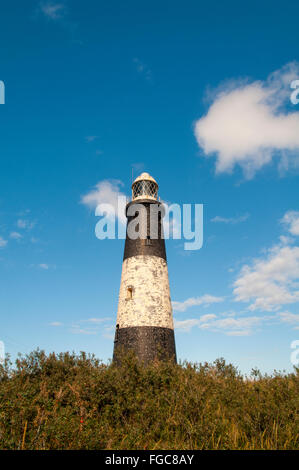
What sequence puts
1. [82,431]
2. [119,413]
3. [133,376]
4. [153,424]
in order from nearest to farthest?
[82,431], [153,424], [119,413], [133,376]

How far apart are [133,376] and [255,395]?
4.50 m

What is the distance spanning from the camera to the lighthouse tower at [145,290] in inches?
672

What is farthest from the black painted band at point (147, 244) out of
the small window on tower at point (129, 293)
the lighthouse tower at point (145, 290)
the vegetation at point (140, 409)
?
the vegetation at point (140, 409)

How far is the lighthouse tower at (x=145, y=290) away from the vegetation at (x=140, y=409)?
430 centimetres

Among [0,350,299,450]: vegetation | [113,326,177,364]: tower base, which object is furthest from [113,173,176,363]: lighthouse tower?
[0,350,299,450]: vegetation

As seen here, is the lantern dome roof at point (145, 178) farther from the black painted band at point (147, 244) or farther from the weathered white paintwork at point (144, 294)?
the weathered white paintwork at point (144, 294)

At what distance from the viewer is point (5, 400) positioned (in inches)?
326

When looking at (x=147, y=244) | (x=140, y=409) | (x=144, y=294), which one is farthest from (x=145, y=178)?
(x=140, y=409)

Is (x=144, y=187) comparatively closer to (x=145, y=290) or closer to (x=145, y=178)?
(x=145, y=178)

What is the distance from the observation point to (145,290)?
18.2m

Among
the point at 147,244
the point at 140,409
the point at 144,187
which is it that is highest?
the point at 144,187

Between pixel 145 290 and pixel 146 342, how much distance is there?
3059 mm

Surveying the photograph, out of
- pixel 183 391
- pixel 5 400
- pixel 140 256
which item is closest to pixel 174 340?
pixel 140 256

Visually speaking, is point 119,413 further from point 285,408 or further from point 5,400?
point 285,408
